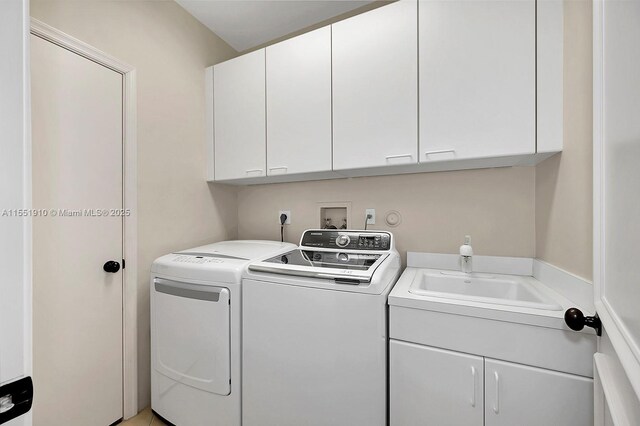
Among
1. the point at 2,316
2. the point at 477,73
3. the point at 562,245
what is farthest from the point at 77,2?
the point at 562,245

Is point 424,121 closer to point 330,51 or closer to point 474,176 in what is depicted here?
point 474,176

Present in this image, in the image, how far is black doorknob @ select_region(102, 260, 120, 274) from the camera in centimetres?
150

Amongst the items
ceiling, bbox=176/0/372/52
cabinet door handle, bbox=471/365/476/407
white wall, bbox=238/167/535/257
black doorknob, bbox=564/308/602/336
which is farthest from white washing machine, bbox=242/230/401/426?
ceiling, bbox=176/0/372/52

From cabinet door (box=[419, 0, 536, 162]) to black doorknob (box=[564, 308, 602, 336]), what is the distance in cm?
71

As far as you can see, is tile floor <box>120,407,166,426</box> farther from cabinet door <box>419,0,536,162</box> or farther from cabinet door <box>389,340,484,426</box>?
cabinet door <box>419,0,536,162</box>

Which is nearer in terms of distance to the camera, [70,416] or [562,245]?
[562,245]

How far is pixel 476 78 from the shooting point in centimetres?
127

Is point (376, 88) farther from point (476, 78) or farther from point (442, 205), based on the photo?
point (442, 205)

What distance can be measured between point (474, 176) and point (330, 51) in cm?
118

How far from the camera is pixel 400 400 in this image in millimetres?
1131

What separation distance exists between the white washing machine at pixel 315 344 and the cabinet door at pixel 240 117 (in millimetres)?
846

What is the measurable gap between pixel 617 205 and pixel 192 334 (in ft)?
5.85

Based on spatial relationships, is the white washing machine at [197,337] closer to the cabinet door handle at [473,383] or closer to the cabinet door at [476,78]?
the cabinet door handle at [473,383]

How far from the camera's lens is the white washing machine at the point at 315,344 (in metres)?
1.12
